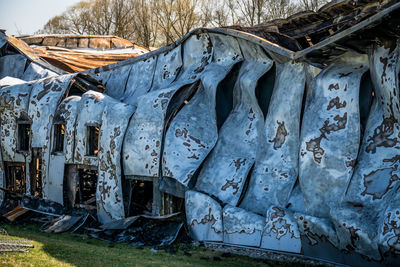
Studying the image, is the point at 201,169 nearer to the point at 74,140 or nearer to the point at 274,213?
the point at 274,213

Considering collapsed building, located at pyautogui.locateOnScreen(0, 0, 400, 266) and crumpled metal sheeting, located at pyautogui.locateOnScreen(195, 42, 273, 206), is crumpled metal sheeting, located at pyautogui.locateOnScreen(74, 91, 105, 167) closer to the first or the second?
collapsed building, located at pyautogui.locateOnScreen(0, 0, 400, 266)

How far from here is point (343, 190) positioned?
7574 millimetres

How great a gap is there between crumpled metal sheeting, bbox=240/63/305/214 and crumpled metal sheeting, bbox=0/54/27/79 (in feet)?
34.1

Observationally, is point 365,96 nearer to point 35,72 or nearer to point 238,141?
point 238,141

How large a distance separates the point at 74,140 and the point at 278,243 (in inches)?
245

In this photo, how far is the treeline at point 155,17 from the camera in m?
26.4

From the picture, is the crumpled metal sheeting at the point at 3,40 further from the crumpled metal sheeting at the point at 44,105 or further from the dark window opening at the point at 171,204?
the dark window opening at the point at 171,204

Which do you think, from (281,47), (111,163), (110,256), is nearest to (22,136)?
(111,163)

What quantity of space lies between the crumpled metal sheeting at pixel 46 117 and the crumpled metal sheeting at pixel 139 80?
1566 millimetres

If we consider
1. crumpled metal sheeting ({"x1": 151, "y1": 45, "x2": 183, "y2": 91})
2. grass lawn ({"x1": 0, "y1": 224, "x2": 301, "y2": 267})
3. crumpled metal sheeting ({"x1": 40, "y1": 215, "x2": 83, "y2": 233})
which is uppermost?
crumpled metal sheeting ({"x1": 151, "y1": 45, "x2": 183, "y2": 91})

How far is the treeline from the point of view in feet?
86.7

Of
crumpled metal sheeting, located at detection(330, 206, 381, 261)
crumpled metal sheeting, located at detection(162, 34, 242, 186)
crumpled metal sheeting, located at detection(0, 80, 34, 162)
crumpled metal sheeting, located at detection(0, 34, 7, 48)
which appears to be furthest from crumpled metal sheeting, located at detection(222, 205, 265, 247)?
crumpled metal sheeting, located at detection(0, 34, 7, 48)

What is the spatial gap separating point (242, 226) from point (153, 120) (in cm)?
339

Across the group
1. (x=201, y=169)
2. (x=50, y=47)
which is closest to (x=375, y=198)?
(x=201, y=169)
